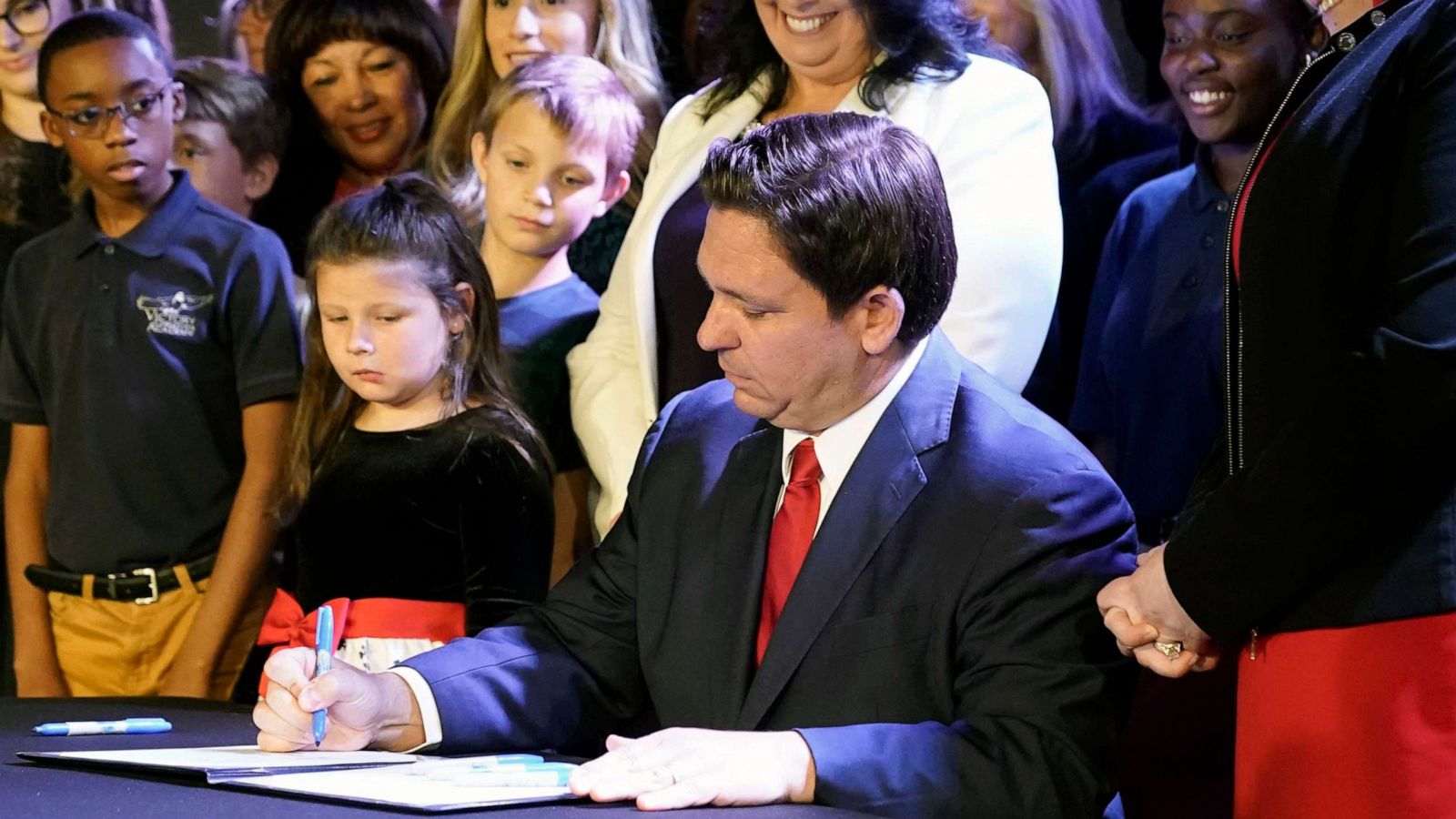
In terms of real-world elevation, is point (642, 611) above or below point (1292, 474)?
below

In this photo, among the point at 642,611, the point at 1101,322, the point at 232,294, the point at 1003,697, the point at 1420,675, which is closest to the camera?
the point at 1420,675

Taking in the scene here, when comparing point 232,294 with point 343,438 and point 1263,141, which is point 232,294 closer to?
point 343,438

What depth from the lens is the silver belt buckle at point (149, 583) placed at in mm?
3730

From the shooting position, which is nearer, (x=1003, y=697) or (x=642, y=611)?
(x=1003, y=697)

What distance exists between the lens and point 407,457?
3029 mm

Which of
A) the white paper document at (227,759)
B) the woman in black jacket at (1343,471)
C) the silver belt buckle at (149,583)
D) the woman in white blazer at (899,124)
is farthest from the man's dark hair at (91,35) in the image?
the woman in black jacket at (1343,471)

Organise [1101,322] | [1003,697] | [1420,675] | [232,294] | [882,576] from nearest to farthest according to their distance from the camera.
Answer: [1420,675] < [1003,697] < [882,576] < [1101,322] < [232,294]

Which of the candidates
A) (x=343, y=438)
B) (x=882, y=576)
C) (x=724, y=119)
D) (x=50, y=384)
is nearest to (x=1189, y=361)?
(x=724, y=119)

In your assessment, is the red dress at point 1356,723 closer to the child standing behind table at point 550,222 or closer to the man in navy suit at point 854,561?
the man in navy suit at point 854,561

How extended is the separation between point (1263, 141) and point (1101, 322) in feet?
4.23

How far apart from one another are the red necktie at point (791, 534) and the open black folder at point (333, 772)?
1.43 ft

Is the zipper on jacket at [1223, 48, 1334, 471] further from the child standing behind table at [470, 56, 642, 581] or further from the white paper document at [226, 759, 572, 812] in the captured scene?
the child standing behind table at [470, 56, 642, 581]

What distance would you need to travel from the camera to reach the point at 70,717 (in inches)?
94.2

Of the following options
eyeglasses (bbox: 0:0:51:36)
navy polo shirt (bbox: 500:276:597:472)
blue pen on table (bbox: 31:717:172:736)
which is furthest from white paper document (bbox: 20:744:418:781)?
eyeglasses (bbox: 0:0:51:36)
